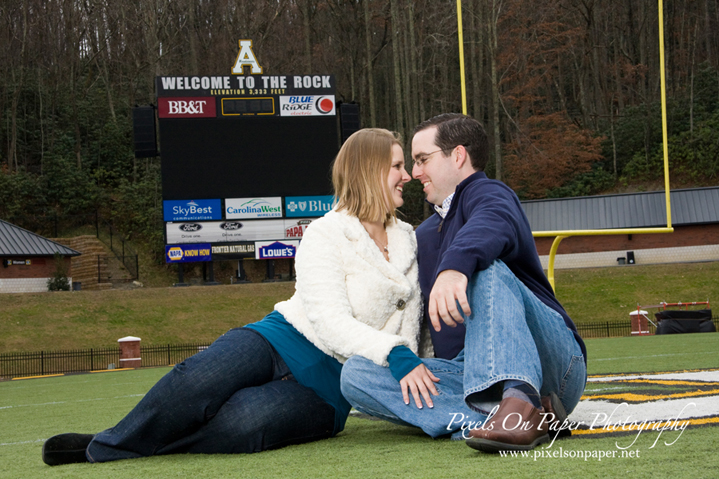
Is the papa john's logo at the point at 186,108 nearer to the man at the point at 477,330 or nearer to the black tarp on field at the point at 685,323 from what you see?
the black tarp on field at the point at 685,323

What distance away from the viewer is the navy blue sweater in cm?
234

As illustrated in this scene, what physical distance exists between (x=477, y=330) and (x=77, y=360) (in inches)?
655

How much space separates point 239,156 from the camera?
822 inches

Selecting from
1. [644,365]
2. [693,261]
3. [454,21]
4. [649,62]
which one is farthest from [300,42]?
[644,365]

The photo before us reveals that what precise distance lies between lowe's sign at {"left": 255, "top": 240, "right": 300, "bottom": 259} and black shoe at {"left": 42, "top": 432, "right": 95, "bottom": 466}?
19067 millimetres

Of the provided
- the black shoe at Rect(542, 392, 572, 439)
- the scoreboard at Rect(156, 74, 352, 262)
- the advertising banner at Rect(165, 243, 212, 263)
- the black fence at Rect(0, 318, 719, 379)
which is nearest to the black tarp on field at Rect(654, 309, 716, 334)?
the black fence at Rect(0, 318, 719, 379)

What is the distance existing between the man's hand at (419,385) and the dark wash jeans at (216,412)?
0.49m

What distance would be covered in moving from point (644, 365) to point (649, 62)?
106 feet

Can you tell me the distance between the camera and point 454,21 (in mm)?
32219

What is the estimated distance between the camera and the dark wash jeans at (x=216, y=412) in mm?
2717

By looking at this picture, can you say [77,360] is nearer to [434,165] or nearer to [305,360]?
[305,360]

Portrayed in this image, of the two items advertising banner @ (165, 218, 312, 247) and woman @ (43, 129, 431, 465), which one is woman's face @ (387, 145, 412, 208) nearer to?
woman @ (43, 129, 431, 465)

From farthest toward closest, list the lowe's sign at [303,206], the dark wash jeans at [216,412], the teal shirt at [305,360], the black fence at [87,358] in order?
1. the lowe's sign at [303,206]
2. the black fence at [87,358]
3. the teal shirt at [305,360]
4. the dark wash jeans at [216,412]

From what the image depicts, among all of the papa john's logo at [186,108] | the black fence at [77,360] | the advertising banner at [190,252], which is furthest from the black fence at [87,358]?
the papa john's logo at [186,108]
